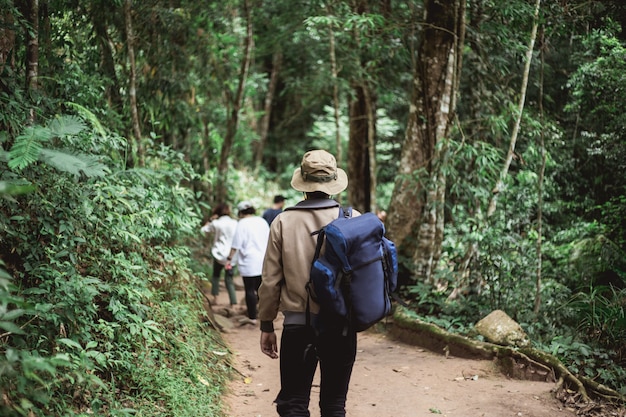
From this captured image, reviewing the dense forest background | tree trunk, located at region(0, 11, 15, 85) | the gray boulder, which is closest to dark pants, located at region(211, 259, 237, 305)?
the dense forest background

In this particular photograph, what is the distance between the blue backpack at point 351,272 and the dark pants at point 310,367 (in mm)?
215

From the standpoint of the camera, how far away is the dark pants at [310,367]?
135 inches

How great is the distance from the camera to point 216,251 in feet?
31.6

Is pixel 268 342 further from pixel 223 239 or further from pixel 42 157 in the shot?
pixel 223 239

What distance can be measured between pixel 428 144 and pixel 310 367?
22.1 feet

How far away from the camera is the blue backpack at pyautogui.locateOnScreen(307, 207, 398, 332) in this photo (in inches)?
127

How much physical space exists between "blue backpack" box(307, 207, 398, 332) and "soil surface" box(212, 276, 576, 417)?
2413 mm

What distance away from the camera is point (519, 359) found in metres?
6.34

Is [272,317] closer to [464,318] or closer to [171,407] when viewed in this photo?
[171,407]

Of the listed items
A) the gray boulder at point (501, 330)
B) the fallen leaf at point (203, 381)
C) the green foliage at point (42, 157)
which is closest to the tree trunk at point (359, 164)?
the gray boulder at point (501, 330)

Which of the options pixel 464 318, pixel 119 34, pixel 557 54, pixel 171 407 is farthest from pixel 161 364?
pixel 557 54

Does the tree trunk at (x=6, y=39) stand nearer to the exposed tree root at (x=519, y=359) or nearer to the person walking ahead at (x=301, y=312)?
the person walking ahead at (x=301, y=312)

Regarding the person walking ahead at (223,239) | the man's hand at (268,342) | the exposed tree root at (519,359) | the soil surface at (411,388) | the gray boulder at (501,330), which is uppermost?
the man's hand at (268,342)

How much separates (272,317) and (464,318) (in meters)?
5.07
